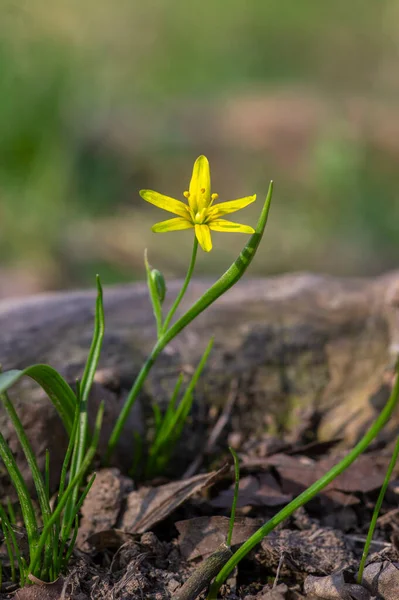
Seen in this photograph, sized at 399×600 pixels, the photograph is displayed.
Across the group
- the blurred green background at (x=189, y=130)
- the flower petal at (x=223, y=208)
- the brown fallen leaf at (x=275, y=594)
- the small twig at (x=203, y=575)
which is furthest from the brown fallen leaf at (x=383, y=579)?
the blurred green background at (x=189, y=130)

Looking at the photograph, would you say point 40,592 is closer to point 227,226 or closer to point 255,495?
point 255,495

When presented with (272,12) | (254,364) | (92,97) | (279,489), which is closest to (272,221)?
(92,97)

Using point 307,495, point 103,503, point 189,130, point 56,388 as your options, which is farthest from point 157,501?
point 189,130

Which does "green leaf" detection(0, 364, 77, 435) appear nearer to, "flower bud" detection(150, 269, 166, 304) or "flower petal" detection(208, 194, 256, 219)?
"flower bud" detection(150, 269, 166, 304)

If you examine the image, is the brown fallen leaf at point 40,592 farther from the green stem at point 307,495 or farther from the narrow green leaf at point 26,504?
the green stem at point 307,495

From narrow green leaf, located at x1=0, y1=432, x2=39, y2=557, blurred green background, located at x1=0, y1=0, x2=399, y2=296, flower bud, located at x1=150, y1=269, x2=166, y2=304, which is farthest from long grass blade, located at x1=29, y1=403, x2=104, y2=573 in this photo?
blurred green background, located at x1=0, y1=0, x2=399, y2=296
